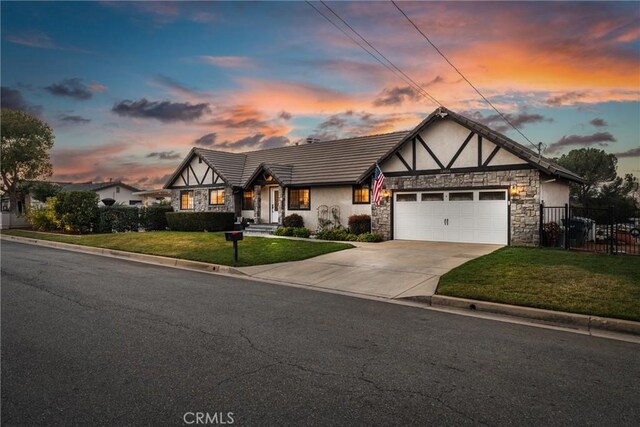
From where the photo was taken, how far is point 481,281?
923cm

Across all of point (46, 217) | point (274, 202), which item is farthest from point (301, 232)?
point (46, 217)

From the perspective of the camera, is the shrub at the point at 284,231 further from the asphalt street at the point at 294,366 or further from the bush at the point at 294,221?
the asphalt street at the point at 294,366

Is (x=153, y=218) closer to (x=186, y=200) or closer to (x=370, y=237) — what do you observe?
(x=186, y=200)

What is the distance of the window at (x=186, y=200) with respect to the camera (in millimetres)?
32125

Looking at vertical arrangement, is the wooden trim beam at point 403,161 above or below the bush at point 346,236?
above

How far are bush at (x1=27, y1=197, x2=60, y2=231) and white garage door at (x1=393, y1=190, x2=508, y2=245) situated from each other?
22.3 meters

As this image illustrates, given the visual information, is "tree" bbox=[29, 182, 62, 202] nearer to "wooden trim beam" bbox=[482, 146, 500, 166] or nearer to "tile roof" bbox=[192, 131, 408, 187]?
"tile roof" bbox=[192, 131, 408, 187]

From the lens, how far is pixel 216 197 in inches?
1184

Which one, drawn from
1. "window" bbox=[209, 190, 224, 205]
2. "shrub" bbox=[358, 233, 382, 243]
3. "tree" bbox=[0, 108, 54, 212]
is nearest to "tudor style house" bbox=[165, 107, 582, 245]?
"shrub" bbox=[358, 233, 382, 243]

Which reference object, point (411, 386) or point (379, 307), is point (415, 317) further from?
point (411, 386)

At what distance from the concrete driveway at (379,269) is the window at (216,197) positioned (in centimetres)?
1630

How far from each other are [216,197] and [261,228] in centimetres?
684

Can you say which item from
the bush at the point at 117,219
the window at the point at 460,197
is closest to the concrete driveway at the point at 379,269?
the window at the point at 460,197

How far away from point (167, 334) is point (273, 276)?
5.49m
